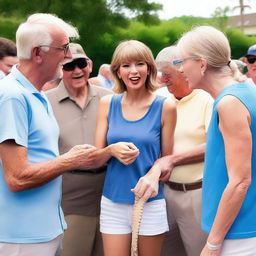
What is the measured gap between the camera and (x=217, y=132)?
2504 mm

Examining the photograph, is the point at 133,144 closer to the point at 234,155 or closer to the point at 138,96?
the point at 138,96

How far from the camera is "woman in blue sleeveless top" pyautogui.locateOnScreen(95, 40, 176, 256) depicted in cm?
345

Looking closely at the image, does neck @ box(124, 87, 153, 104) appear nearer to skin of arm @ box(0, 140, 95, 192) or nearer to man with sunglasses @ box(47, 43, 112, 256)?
man with sunglasses @ box(47, 43, 112, 256)

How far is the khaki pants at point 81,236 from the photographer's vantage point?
13.0 ft

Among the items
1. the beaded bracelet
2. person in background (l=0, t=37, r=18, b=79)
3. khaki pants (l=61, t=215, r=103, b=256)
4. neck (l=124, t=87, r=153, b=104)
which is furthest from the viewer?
person in background (l=0, t=37, r=18, b=79)

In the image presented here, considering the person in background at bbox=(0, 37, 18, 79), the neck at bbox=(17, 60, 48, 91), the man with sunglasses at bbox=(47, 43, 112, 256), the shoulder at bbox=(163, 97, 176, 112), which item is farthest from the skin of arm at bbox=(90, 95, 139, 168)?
the person in background at bbox=(0, 37, 18, 79)

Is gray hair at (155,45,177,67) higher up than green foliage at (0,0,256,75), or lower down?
higher up

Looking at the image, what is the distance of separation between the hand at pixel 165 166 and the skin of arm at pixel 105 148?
24 cm

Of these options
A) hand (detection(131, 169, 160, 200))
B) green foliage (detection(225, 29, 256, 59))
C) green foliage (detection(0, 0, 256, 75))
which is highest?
hand (detection(131, 169, 160, 200))

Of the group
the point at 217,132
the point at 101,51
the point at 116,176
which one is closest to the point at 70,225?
the point at 116,176

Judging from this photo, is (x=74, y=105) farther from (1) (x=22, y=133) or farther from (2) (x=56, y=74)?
(1) (x=22, y=133)

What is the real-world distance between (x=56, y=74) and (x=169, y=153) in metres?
1.10

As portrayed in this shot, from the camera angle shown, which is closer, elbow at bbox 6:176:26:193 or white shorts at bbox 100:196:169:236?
elbow at bbox 6:176:26:193

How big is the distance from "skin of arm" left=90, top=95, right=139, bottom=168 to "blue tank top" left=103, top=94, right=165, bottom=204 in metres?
0.07
